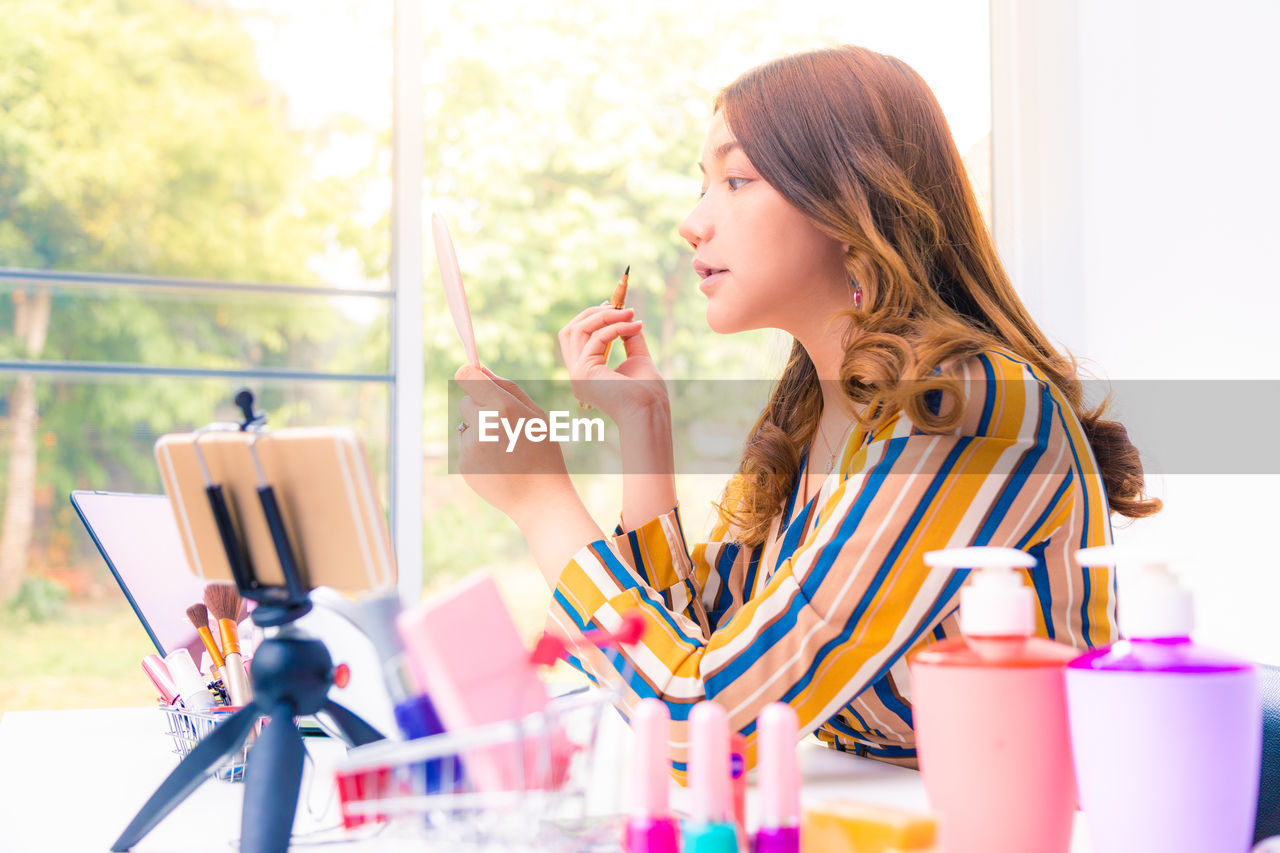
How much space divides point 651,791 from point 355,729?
268mm

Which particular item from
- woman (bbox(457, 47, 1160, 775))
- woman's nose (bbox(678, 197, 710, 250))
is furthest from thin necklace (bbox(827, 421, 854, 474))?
woman's nose (bbox(678, 197, 710, 250))

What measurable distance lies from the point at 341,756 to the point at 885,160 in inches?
23.9

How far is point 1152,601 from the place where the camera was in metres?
0.39

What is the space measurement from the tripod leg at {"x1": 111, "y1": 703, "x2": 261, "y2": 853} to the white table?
22mm

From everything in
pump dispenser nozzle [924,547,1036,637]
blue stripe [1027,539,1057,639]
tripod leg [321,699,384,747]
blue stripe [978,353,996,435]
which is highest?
blue stripe [978,353,996,435]

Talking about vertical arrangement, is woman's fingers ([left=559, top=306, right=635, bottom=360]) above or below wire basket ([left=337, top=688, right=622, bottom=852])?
above

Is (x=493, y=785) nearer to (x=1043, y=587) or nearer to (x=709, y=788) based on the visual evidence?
(x=709, y=788)

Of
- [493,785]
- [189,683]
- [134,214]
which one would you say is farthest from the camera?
[134,214]

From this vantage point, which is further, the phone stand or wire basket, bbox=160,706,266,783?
wire basket, bbox=160,706,266,783

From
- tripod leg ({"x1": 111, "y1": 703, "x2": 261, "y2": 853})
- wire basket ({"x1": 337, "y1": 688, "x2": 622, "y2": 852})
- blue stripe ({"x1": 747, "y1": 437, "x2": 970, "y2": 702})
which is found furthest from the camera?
blue stripe ({"x1": 747, "y1": 437, "x2": 970, "y2": 702})

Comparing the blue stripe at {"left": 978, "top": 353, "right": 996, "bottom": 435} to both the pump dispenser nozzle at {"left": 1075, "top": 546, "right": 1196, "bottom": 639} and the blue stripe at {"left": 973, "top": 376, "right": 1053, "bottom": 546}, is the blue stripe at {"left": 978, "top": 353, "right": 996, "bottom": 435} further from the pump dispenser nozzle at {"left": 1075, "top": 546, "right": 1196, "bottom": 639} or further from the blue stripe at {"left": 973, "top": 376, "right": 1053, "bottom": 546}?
the pump dispenser nozzle at {"left": 1075, "top": 546, "right": 1196, "bottom": 639}

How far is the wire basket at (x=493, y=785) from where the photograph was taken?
345mm

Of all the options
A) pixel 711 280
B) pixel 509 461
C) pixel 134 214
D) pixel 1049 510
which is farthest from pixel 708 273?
pixel 134 214

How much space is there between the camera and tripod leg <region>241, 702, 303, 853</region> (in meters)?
0.41
